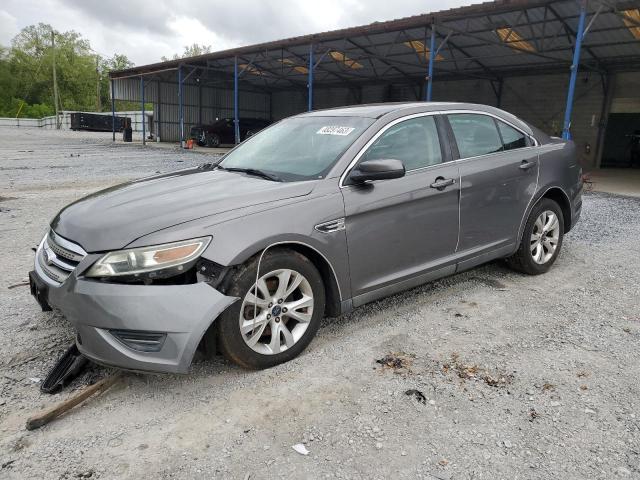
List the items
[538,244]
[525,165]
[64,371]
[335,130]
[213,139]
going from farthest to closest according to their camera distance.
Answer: [213,139] → [538,244] → [525,165] → [335,130] → [64,371]

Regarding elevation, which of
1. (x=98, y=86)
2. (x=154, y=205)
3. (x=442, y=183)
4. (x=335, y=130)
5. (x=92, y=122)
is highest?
(x=98, y=86)

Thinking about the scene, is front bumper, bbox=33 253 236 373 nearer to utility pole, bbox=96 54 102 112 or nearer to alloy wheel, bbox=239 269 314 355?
alloy wheel, bbox=239 269 314 355

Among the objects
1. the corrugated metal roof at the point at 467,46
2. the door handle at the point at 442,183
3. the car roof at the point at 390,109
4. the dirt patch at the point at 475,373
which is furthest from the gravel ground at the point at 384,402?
the corrugated metal roof at the point at 467,46

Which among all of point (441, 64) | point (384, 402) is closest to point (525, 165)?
point (384, 402)

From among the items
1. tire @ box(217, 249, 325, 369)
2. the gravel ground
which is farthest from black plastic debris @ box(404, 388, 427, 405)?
tire @ box(217, 249, 325, 369)

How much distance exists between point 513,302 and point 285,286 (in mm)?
2157

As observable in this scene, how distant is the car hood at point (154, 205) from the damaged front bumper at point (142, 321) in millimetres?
225

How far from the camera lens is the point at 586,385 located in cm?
276

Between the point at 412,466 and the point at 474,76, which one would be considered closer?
the point at 412,466

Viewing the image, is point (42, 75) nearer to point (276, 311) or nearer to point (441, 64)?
point (441, 64)

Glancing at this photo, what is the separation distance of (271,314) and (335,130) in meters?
1.52

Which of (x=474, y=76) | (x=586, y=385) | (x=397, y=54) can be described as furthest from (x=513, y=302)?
(x=474, y=76)

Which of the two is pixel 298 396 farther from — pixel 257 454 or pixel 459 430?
pixel 459 430

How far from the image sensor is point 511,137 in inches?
174
